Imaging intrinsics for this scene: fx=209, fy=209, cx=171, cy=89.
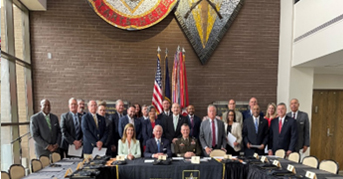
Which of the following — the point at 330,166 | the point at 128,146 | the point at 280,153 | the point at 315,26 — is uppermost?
the point at 315,26

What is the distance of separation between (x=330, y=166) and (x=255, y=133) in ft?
4.26

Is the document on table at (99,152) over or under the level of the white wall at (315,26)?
under

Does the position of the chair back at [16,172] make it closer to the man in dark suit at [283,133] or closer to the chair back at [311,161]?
the man in dark suit at [283,133]

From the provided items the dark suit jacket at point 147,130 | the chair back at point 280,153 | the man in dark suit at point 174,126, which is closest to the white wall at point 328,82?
the chair back at point 280,153

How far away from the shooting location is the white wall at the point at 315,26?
3.95 meters

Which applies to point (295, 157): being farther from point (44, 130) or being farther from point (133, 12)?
point (133, 12)

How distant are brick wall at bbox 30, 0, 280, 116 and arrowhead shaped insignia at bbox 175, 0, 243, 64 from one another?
0.65 feet

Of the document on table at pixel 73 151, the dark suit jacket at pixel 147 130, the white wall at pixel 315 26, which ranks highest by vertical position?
the white wall at pixel 315 26

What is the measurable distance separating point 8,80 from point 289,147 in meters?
5.98

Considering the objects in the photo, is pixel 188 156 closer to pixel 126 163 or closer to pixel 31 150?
pixel 126 163

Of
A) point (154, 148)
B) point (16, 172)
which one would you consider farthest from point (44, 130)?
point (154, 148)

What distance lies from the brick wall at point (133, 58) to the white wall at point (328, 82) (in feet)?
4.50

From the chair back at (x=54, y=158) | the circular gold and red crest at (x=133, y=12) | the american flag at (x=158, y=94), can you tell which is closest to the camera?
the chair back at (x=54, y=158)

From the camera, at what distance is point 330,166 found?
3092 mm
